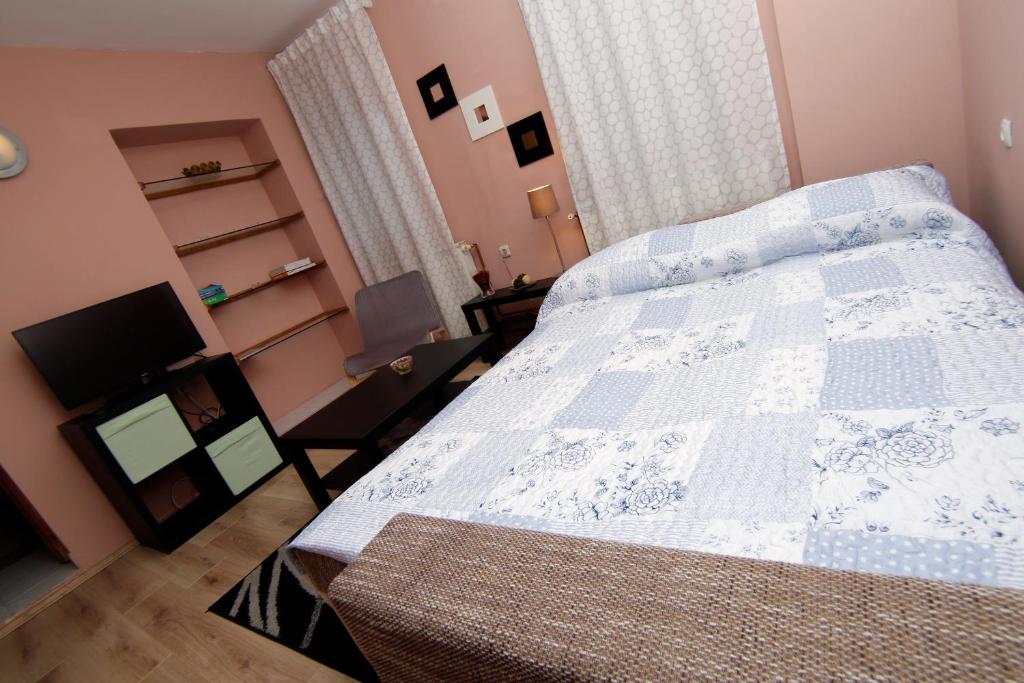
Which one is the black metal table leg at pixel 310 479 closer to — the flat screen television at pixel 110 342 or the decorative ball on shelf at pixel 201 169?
the flat screen television at pixel 110 342

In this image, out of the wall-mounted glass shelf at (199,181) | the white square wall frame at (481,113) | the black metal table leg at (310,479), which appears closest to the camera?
the black metal table leg at (310,479)

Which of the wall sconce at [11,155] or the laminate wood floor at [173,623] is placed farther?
the wall sconce at [11,155]

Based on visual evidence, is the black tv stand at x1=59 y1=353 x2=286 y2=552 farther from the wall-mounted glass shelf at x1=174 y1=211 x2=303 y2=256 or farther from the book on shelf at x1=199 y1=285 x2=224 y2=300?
the wall-mounted glass shelf at x1=174 y1=211 x2=303 y2=256

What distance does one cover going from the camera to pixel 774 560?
2.26ft

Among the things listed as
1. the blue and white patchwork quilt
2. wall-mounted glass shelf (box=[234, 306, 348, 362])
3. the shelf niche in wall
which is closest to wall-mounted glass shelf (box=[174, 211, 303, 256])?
the shelf niche in wall

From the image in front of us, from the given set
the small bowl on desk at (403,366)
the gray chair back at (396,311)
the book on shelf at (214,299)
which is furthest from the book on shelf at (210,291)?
the small bowl on desk at (403,366)

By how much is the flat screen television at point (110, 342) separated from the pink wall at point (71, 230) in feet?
0.63

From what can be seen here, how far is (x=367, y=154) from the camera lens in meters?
3.65

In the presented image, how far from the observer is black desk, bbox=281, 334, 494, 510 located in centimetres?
195

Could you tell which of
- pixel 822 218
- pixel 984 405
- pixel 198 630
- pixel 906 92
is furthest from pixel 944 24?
pixel 198 630

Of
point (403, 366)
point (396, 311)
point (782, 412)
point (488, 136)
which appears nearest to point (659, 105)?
point (488, 136)

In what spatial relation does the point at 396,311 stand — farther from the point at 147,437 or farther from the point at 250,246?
the point at 147,437

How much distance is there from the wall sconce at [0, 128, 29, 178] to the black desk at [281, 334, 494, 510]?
78.8 inches

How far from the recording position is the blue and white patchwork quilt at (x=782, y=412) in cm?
74
